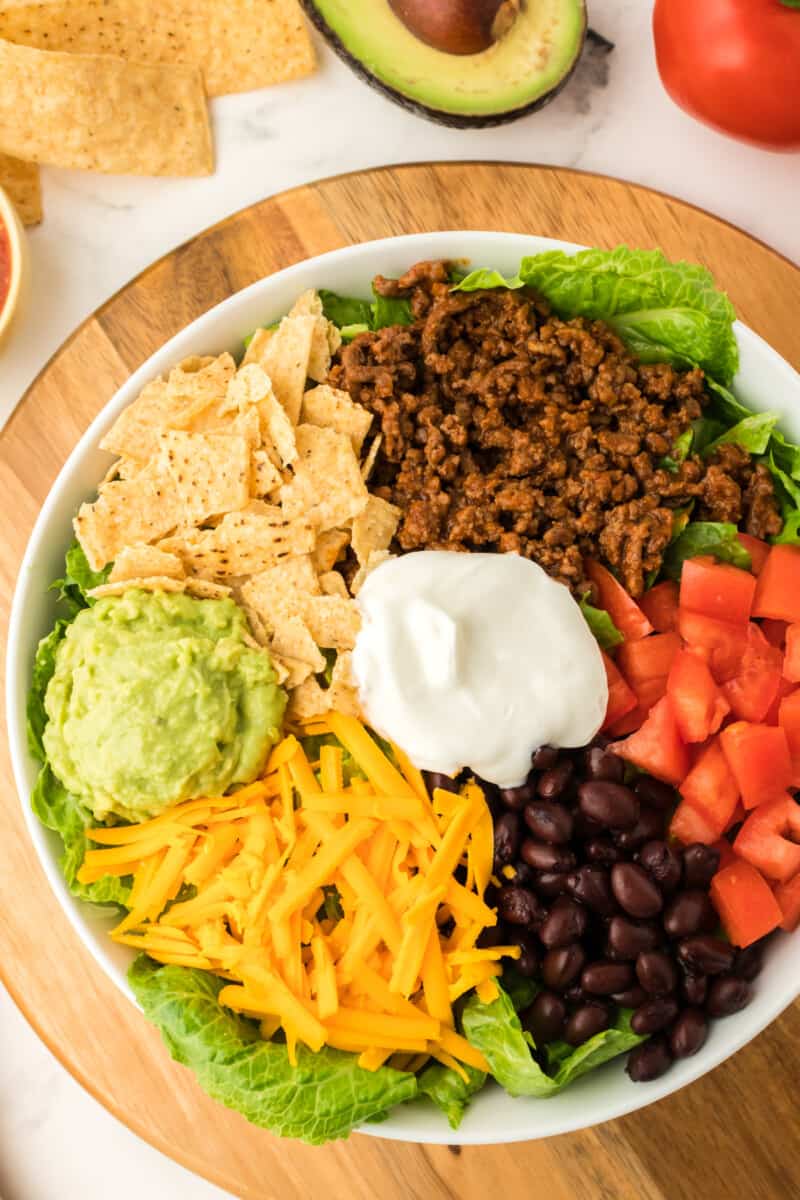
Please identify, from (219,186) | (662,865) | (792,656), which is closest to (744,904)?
(662,865)

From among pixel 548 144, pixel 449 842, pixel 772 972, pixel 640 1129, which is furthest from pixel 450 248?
pixel 640 1129

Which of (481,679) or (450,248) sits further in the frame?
(450,248)

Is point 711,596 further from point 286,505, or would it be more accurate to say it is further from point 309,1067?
point 309,1067

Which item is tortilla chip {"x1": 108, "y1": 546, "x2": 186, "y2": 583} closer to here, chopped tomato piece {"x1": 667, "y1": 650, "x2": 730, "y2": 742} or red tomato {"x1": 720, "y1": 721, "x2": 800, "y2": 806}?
chopped tomato piece {"x1": 667, "y1": 650, "x2": 730, "y2": 742}

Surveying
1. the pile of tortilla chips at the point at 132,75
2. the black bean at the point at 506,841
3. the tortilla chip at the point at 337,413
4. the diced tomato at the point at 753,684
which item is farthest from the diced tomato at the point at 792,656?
the pile of tortilla chips at the point at 132,75

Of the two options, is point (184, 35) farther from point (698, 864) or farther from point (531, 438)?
point (698, 864)

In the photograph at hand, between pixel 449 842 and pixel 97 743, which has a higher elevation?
pixel 97 743

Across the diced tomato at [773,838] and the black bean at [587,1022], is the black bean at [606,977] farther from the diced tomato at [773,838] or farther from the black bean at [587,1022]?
the diced tomato at [773,838]
